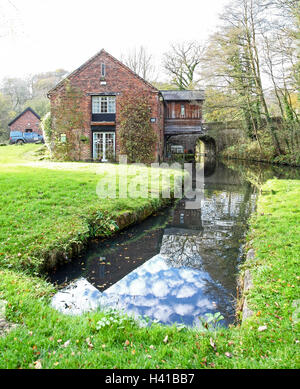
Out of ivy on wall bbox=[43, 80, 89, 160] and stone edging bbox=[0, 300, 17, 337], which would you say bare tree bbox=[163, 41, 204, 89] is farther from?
stone edging bbox=[0, 300, 17, 337]

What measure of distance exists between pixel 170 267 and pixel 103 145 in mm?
17422

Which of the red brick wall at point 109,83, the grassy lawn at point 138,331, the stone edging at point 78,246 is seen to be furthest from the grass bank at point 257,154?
the grassy lawn at point 138,331

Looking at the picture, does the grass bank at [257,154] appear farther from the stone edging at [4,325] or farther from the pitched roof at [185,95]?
the stone edging at [4,325]

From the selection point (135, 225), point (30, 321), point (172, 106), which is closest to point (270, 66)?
point (172, 106)

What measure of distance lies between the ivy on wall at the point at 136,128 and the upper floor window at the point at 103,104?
71 cm

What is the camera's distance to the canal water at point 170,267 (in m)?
4.30

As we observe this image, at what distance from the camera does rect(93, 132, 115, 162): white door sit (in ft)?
71.7

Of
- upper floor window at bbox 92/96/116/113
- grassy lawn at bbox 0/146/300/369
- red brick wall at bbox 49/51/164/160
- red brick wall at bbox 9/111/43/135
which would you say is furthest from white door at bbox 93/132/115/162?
red brick wall at bbox 9/111/43/135

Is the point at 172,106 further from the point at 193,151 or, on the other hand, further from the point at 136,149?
the point at 193,151

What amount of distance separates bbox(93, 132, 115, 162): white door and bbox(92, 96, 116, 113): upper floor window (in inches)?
68.2

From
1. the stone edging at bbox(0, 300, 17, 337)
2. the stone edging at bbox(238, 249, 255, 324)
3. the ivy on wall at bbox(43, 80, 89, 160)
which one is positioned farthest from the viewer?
the ivy on wall at bbox(43, 80, 89, 160)

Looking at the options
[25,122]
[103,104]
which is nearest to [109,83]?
[103,104]

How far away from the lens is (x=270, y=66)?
21172mm

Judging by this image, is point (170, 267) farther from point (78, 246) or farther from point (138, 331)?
point (138, 331)
